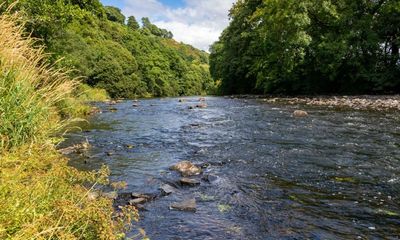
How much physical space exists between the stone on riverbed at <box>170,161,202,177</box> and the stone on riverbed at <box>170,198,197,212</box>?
1.79 m

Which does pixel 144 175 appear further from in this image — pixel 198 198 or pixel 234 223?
pixel 234 223

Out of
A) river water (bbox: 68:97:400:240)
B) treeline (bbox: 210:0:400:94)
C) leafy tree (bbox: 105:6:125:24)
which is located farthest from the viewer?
leafy tree (bbox: 105:6:125:24)

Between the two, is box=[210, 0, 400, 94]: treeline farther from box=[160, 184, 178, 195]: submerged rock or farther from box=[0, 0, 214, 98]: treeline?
box=[160, 184, 178, 195]: submerged rock

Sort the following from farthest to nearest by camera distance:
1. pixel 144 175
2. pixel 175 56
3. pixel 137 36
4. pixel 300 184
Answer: pixel 175 56 → pixel 137 36 → pixel 144 175 → pixel 300 184

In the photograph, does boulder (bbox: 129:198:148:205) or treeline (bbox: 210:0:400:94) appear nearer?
boulder (bbox: 129:198:148:205)

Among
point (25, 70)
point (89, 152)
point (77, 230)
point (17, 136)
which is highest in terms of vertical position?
point (25, 70)

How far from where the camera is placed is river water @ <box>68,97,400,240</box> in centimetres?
523

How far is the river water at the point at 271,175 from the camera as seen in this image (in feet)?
17.1

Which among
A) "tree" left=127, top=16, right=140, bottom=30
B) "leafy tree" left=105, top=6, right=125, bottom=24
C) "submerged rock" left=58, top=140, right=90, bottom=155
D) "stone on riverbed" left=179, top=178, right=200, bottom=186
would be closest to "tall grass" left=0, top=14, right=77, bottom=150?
"stone on riverbed" left=179, top=178, right=200, bottom=186

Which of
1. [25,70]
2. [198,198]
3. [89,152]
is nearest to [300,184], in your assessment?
[198,198]

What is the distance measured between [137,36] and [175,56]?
15.3m

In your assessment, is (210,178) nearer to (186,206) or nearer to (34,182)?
(186,206)

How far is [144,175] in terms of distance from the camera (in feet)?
26.1

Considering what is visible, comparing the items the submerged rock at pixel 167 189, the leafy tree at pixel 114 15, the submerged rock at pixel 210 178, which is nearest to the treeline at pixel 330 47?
the submerged rock at pixel 210 178
